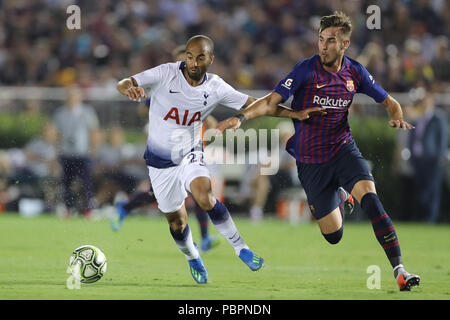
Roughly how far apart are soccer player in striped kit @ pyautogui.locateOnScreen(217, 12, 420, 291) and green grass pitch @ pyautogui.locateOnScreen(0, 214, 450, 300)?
86 centimetres

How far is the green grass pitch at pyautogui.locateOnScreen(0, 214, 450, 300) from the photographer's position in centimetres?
809

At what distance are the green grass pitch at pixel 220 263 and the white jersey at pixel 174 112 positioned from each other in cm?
136

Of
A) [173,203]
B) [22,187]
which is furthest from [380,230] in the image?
[22,187]

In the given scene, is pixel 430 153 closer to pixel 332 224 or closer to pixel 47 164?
pixel 47 164

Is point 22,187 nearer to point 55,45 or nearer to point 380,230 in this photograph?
point 55,45

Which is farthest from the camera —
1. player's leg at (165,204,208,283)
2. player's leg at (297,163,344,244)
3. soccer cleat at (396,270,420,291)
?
player's leg at (297,163,344,244)

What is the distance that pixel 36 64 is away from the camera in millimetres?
21203

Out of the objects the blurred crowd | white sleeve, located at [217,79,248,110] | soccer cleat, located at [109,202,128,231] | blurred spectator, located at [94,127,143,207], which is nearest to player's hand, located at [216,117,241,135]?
white sleeve, located at [217,79,248,110]

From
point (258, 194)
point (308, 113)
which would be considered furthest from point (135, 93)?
point (258, 194)

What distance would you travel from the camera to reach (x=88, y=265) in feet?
28.3

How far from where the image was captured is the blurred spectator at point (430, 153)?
56.8 feet

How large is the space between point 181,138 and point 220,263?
97.8 inches

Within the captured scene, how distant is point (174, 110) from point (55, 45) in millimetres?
13498

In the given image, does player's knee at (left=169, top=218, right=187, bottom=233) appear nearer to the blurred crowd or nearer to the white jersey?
the white jersey
